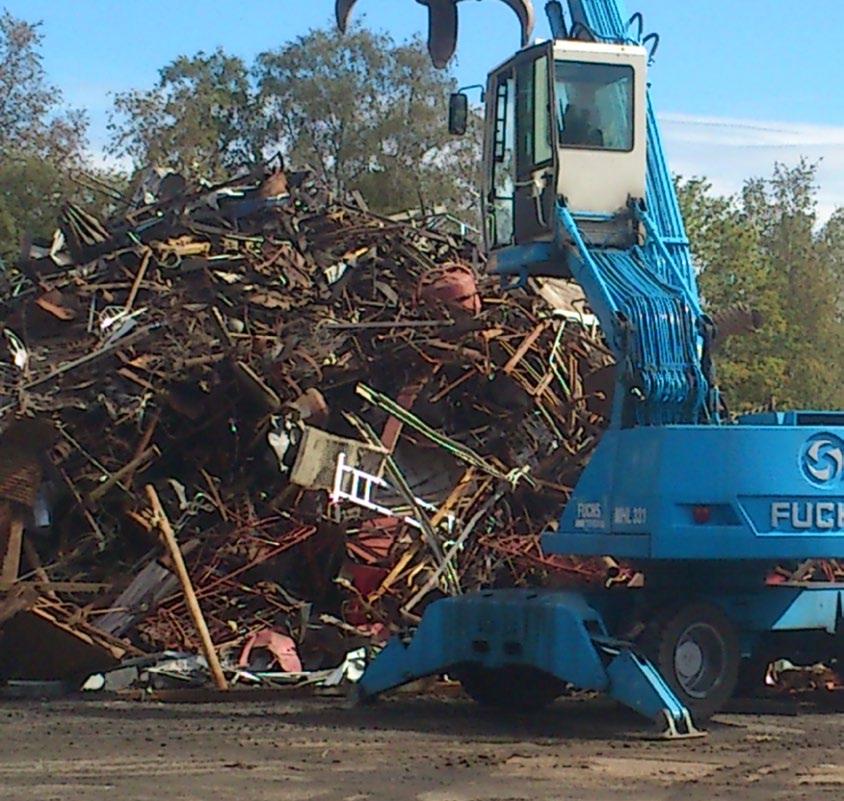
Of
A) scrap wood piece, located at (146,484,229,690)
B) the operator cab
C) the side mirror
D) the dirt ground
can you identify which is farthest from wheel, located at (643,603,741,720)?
the side mirror

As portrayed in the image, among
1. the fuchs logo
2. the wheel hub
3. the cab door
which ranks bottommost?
the wheel hub

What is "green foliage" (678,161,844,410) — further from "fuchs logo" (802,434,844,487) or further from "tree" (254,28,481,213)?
"fuchs logo" (802,434,844,487)

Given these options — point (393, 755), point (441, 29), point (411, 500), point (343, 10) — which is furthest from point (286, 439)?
point (393, 755)

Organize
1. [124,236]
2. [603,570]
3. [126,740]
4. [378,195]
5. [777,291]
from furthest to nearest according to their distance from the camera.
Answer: [378,195] → [777,291] → [124,236] → [603,570] → [126,740]

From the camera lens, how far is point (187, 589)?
13.9 metres

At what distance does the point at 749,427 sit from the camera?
1130 cm

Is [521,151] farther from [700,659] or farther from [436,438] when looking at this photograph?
[436,438]

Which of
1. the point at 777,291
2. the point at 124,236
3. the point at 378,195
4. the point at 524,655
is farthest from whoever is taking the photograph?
the point at 378,195

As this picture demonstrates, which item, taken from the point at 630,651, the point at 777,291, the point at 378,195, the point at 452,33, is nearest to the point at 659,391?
the point at 630,651

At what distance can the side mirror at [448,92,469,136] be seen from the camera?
1217cm

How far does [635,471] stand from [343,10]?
17.5 ft

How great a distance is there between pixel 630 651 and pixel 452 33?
565 centimetres

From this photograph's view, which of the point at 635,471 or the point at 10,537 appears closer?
the point at 635,471

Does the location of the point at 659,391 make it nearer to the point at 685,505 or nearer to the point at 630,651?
the point at 685,505
